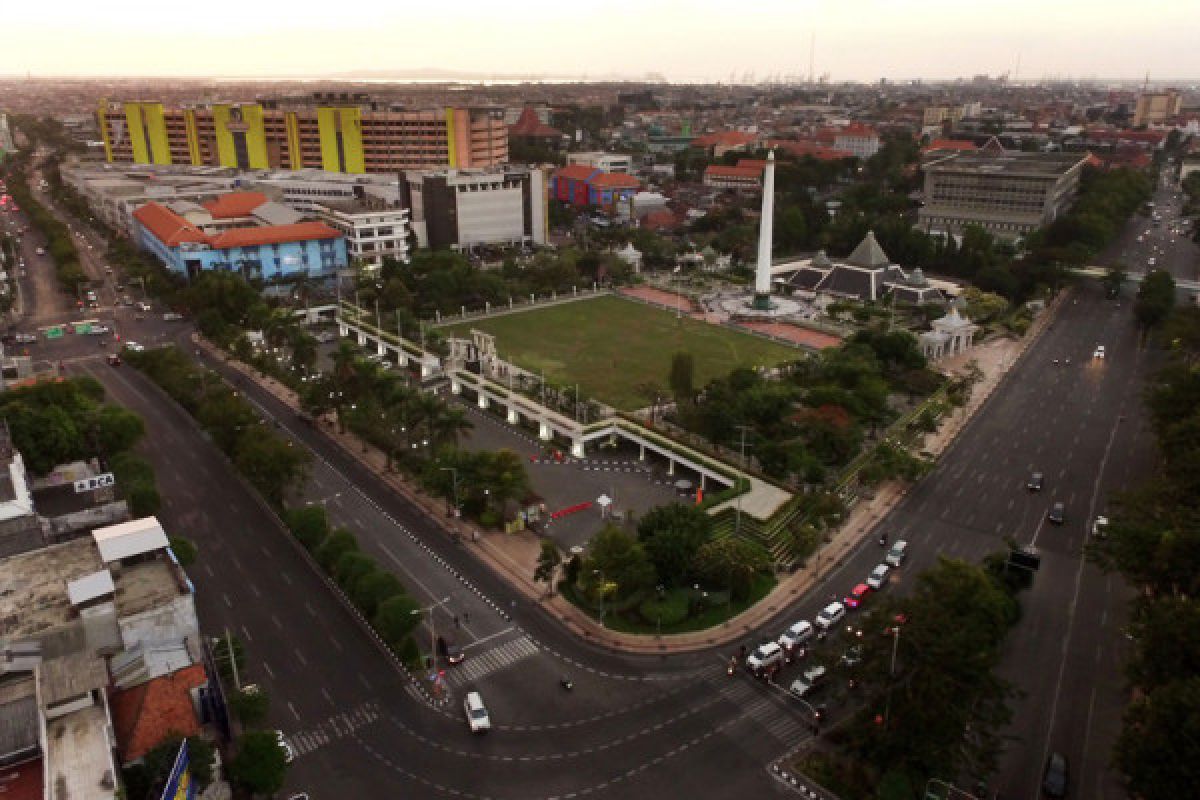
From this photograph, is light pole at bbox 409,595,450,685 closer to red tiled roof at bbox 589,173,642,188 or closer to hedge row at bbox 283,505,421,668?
hedge row at bbox 283,505,421,668

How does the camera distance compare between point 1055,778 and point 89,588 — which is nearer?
point 1055,778

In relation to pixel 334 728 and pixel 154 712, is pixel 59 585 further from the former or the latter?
pixel 334 728

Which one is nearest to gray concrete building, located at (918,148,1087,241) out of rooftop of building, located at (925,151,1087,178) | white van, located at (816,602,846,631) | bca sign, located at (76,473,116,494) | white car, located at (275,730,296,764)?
rooftop of building, located at (925,151,1087,178)

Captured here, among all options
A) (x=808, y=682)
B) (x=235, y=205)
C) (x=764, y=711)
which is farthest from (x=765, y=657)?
(x=235, y=205)

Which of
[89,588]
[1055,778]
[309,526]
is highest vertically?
[89,588]

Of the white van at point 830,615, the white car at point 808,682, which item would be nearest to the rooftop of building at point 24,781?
the white car at point 808,682

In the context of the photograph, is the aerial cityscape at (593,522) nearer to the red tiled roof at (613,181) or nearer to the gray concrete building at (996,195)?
the gray concrete building at (996,195)

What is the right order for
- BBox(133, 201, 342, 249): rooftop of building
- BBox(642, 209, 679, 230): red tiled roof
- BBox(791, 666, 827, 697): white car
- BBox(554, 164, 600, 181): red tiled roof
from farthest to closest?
1. BBox(554, 164, 600, 181): red tiled roof
2. BBox(642, 209, 679, 230): red tiled roof
3. BBox(133, 201, 342, 249): rooftop of building
4. BBox(791, 666, 827, 697): white car
